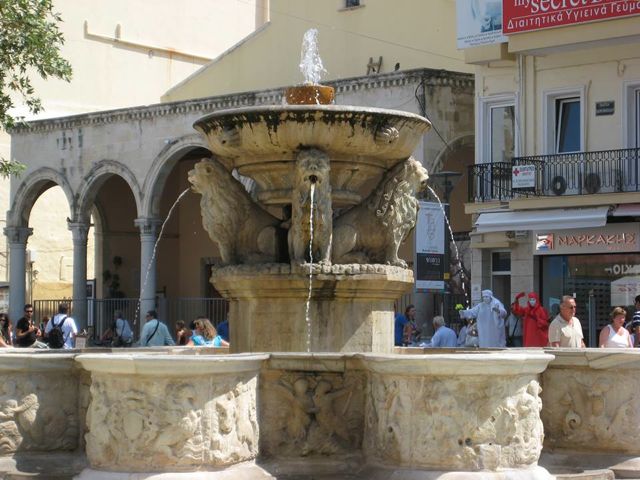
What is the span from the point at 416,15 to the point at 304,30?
3458 mm

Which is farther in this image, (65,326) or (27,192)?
(27,192)

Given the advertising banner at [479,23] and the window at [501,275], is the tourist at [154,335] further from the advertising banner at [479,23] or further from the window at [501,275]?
the advertising banner at [479,23]

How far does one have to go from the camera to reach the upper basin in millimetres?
10656

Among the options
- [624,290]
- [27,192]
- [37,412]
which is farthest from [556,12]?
[37,412]

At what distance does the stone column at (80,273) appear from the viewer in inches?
1398

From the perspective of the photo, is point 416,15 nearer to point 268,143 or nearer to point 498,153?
point 498,153

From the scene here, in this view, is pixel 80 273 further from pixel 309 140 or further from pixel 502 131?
pixel 309 140

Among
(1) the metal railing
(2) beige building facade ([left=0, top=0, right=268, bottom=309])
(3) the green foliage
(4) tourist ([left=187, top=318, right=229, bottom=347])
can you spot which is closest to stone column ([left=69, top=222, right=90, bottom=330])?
(1) the metal railing

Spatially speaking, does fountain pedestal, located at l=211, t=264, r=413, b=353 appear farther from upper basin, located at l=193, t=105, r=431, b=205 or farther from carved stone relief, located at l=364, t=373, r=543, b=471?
carved stone relief, located at l=364, t=373, r=543, b=471

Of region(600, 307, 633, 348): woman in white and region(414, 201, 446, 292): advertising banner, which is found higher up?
region(414, 201, 446, 292): advertising banner

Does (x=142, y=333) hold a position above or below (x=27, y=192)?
below

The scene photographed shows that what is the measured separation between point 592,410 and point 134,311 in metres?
27.2

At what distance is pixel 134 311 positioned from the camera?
119 feet

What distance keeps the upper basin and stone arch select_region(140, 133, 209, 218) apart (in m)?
21.9
